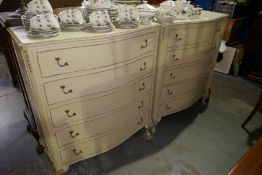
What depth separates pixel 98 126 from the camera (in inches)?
62.1

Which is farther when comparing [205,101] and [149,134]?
[205,101]

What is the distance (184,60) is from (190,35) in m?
0.24

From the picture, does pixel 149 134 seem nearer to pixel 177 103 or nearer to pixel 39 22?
pixel 177 103

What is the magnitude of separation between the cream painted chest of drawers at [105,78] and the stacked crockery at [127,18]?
6cm

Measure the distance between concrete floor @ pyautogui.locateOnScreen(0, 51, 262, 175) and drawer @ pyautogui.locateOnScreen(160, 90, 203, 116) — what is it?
221 mm

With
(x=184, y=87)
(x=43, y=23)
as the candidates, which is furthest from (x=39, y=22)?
(x=184, y=87)

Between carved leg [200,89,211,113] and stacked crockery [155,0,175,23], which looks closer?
stacked crockery [155,0,175,23]

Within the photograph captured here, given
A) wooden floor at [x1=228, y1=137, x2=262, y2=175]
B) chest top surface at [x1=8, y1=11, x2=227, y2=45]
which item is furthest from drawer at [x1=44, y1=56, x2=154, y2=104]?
wooden floor at [x1=228, y1=137, x2=262, y2=175]

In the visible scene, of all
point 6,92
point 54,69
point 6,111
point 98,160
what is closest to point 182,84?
point 98,160

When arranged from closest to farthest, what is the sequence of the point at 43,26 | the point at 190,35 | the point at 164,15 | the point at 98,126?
the point at 43,26, the point at 98,126, the point at 164,15, the point at 190,35

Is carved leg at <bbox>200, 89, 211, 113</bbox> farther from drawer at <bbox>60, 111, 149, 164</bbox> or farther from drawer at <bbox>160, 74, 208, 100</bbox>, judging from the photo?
drawer at <bbox>60, 111, 149, 164</bbox>

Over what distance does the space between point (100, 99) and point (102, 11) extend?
589 mm

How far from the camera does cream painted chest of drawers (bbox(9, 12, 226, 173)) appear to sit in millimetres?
1216

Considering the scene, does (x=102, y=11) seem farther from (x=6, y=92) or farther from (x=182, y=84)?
(x=6, y=92)
